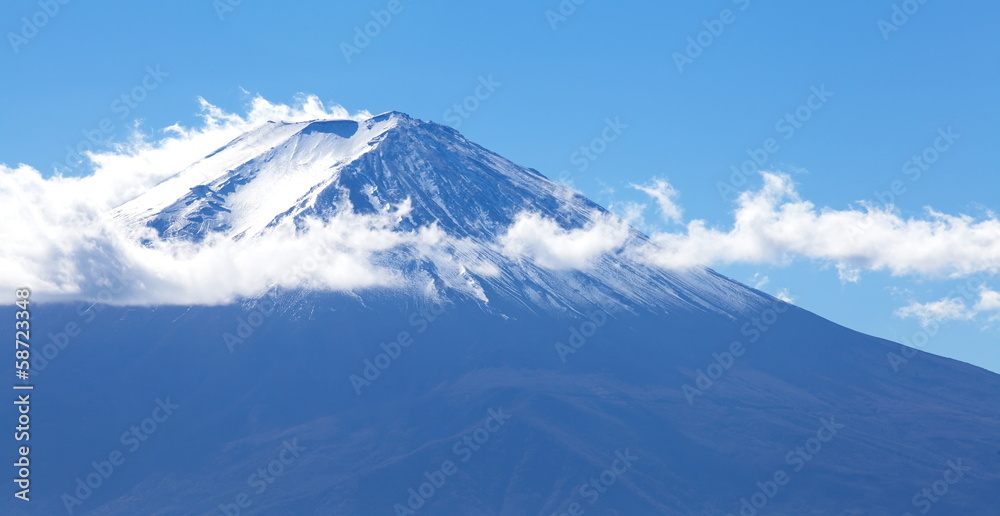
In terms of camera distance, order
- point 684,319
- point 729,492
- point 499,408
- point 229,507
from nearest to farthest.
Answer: point 229,507 < point 729,492 < point 499,408 < point 684,319

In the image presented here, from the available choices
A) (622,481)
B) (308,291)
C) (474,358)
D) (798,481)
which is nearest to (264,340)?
(308,291)

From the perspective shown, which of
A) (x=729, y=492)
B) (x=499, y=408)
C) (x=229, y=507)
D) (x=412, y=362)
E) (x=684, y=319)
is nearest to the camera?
(x=229, y=507)

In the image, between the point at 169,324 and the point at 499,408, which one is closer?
the point at 499,408

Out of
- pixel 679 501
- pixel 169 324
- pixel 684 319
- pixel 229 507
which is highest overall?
pixel 684 319

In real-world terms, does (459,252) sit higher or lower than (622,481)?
higher

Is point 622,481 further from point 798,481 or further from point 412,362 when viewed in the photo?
point 412,362

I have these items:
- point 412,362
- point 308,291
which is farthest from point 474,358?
point 308,291
